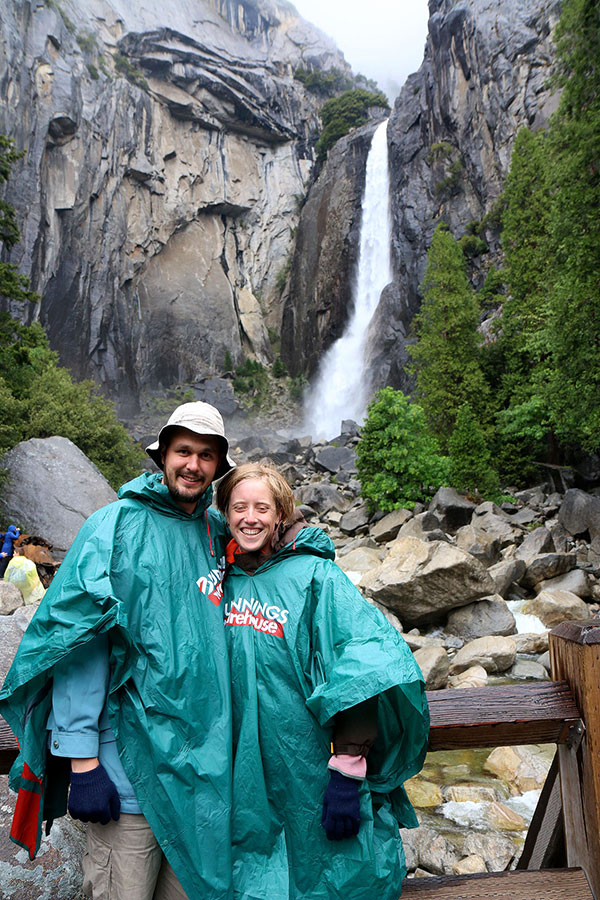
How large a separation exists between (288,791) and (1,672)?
3.15 metres

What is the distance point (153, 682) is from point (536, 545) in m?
11.7

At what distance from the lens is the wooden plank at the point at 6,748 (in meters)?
1.67

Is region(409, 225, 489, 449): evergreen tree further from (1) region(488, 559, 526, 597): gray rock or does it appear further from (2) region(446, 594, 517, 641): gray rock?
(2) region(446, 594, 517, 641): gray rock

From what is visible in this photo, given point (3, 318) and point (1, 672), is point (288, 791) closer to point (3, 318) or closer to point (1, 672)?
point (1, 672)

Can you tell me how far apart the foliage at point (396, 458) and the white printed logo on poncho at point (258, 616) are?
50.9ft

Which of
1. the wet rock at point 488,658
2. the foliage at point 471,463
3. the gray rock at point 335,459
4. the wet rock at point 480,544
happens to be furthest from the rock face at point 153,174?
the wet rock at point 488,658

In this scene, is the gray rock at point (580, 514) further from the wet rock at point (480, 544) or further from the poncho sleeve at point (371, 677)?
the poncho sleeve at point (371, 677)

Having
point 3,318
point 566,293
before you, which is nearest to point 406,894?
point 566,293

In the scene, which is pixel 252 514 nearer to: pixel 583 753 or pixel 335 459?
pixel 583 753

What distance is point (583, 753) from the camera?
1.83 meters

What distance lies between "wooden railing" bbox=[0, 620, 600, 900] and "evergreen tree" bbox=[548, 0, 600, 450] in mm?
11423

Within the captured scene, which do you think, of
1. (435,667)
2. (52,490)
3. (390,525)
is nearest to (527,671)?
(435,667)

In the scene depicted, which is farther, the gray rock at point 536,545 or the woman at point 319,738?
the gray rock at point 536,545

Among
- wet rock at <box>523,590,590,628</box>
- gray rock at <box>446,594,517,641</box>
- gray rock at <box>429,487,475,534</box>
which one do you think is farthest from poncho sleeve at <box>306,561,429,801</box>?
gray rock at <box>429,487,475,534</box>
